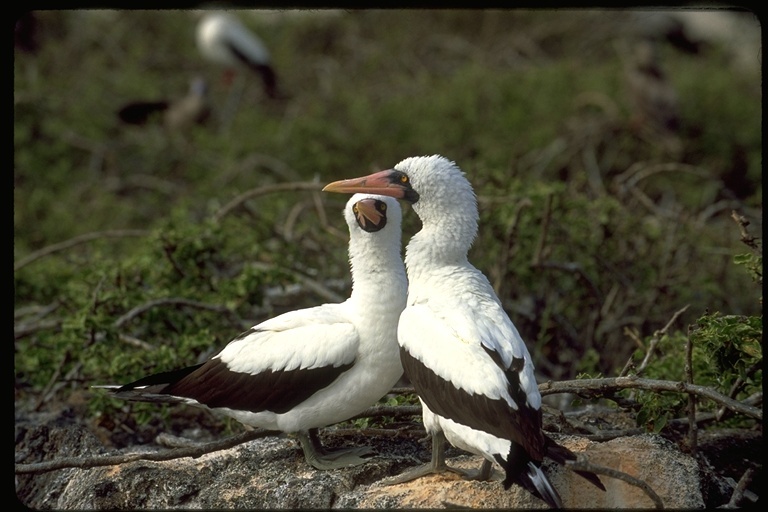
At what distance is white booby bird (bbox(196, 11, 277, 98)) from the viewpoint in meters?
11.8

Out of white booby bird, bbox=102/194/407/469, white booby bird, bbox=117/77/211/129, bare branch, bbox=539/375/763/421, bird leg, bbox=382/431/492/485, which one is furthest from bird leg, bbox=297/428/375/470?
white booby bird, bbox=117/77/211/129

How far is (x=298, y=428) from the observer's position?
3693mm

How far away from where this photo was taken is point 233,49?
39.7ft

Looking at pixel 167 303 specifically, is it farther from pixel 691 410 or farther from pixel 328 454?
pixel 691 410

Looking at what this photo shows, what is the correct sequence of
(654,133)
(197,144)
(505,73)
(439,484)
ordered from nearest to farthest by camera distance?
1. (439,484)
2. (654,133)
3. (197,144)
4. (505,73)

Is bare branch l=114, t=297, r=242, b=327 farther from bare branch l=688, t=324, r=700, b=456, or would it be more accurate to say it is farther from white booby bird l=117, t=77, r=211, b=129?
white booby bird l=117, t=77, r=211, b=129

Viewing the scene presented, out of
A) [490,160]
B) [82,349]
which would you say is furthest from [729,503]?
[490,160]

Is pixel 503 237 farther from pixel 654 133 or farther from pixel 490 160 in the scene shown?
pixel 654 133

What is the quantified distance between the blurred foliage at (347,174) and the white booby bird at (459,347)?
2.92 ft

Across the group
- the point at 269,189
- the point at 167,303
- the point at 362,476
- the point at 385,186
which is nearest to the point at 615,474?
the point at 362,476

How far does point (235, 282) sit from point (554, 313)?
1777 millimetres

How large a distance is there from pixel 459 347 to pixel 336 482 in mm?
713

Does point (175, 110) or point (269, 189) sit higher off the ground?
point (175, 110)

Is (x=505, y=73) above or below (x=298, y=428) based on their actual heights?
above
